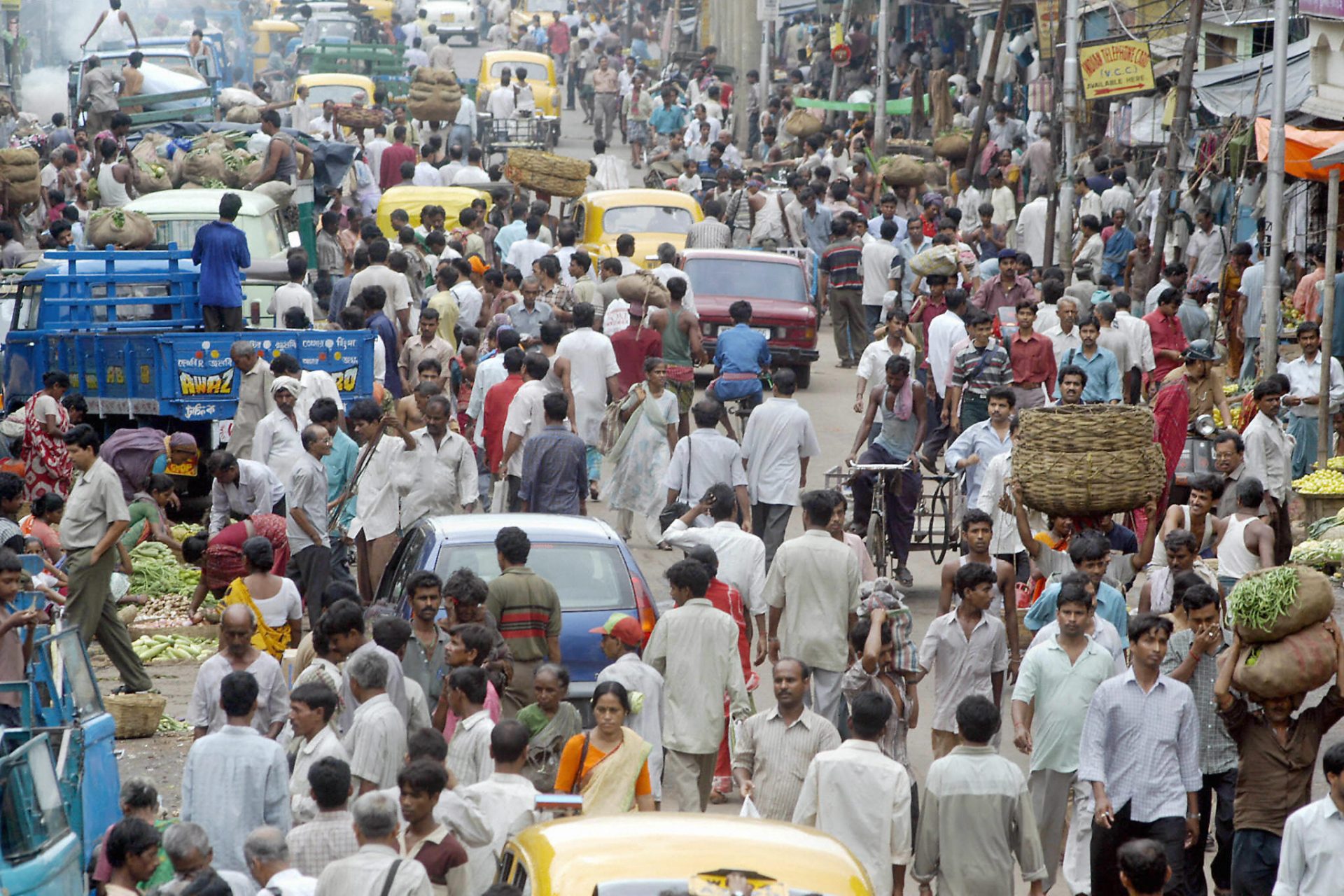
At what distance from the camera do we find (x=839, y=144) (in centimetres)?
2898

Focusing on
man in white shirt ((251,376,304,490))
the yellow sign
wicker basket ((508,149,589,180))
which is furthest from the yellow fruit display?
wicker basket ((508,149,589,180))

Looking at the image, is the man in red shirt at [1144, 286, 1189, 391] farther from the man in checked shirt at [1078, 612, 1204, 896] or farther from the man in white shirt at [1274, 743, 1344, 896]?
the man in white shirt at [1274, 743, 1344, 896]

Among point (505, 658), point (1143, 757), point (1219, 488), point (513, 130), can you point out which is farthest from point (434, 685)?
point (513, 130)

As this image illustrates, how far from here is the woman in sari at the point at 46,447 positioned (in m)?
14.2

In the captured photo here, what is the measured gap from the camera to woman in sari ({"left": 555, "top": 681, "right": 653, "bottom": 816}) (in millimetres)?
7410

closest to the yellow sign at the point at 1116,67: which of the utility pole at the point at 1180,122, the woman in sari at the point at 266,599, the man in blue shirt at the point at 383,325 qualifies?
the utility pole at the point at 1180,122

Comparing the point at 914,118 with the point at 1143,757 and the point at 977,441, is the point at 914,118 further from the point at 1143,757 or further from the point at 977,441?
the point at 1143,757

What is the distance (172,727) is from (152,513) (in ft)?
7.26

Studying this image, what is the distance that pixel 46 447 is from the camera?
14266 mm

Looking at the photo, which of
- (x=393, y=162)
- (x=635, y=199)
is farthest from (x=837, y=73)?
(x=635, y=199)

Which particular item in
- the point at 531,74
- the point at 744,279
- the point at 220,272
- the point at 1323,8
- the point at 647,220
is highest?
the point at 531,74

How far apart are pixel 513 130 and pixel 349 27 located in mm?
12143

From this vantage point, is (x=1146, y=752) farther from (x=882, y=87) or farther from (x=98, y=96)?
(x=882, y=87)

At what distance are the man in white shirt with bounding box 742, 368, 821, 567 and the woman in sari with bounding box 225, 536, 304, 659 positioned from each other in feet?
12.0
